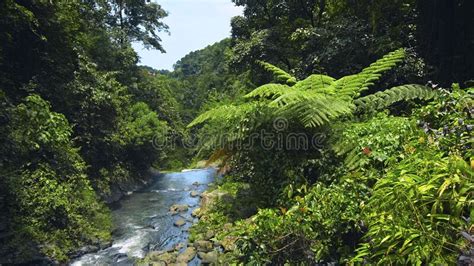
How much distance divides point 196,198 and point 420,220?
12.1 m

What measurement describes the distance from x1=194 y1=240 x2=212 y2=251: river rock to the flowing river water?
0.28 meters

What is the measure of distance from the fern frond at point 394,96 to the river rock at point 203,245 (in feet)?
13.9

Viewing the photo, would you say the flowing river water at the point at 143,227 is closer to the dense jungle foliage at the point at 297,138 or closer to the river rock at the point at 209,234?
the dense jungle foliage at the point at 297,138

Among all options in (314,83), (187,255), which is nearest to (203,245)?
(187,255)

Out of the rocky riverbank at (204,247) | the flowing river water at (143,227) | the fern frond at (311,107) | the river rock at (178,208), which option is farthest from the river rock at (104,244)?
the fern frond at (311,107)

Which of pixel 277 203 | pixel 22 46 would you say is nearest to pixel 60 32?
pixel 22 46

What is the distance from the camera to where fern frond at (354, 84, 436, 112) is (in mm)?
4000

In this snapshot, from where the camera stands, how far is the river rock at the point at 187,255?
6.69 metres

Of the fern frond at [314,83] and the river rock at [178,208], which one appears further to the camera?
the river rock at [178,208]

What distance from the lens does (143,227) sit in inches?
376

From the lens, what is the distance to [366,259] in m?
2.24

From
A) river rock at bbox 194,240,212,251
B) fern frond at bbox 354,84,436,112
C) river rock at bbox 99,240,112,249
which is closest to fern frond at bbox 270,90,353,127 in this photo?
fern frond at bbox 354,84,436,112

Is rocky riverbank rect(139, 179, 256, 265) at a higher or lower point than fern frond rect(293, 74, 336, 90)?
lower

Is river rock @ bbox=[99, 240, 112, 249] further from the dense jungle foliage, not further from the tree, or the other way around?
the tree
